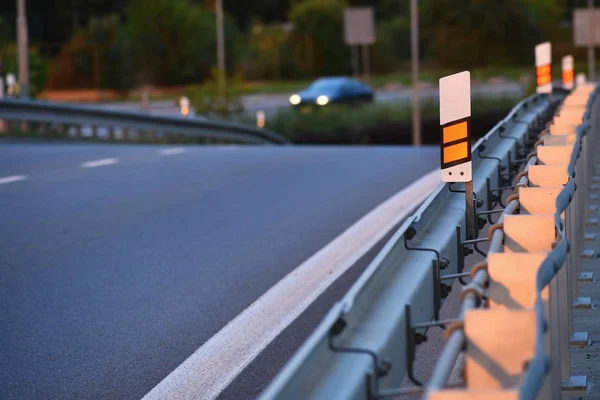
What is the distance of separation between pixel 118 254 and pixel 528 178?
12.1 feet

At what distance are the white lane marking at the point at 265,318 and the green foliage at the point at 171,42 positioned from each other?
72.0 meters

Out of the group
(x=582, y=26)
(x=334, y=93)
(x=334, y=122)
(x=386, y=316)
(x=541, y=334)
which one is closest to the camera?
(x=541, y=334)

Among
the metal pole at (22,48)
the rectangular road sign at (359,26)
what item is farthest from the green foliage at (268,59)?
the metal pole at (22,48)

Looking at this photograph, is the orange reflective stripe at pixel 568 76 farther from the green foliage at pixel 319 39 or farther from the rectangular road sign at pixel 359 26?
the green foliage at pixel 319 39

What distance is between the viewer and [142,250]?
367 inches

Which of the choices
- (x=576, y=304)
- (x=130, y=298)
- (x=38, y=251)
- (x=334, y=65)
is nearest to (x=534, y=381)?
(x=576, y=304)

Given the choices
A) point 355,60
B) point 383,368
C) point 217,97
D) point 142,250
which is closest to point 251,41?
point 355,60

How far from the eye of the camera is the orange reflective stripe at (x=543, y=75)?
16.6 meters

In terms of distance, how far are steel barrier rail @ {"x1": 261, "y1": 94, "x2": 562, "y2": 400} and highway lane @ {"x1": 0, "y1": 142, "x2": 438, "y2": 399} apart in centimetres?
133

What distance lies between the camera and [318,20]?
298ft

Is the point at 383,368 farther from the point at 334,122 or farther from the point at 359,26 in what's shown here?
the point at 359,26

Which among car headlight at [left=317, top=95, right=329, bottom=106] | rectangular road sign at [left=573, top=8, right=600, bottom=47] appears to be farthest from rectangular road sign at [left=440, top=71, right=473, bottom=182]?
rectangular road sign at [left=573, top=8, right=600, bottom=47]

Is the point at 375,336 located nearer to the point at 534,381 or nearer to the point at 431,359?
the point at 534,381

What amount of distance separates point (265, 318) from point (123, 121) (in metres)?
21.5
